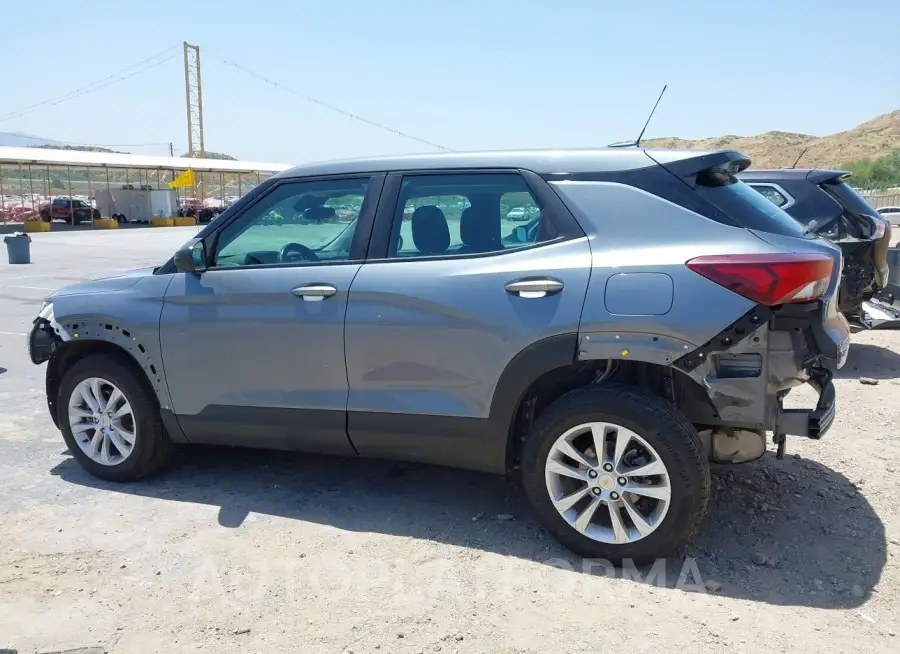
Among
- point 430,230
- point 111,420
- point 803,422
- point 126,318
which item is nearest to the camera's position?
point 803,422

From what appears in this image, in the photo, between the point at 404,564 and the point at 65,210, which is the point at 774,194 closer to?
the point at 404,564

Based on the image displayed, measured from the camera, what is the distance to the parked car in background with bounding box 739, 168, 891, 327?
6840 mm

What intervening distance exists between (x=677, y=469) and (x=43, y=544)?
121 inches

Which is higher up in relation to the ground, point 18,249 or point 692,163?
point 692,163

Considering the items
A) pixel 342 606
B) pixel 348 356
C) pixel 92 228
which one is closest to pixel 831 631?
pixel 342 606

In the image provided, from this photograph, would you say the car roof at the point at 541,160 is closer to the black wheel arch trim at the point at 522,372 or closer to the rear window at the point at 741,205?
the rear window at the point at 741,205

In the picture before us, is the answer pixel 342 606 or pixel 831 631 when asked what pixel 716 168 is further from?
pixel 342 606

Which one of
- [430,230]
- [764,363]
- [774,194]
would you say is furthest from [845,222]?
[430,230]

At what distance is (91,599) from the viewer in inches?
133

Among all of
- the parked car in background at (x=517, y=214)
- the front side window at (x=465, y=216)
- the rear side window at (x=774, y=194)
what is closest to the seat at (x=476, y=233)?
the front side window at (x=465, y=216)

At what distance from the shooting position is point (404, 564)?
12.0ft

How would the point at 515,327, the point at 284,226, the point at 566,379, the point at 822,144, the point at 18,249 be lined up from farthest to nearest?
→ the point at 822,144 → the point at 18,249 → the point at 284,226 → the point at 566,379 → the point at 515,327

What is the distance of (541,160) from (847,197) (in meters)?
4.55

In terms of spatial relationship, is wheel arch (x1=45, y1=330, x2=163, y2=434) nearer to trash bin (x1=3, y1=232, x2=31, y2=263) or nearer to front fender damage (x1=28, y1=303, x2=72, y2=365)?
front fender damage (x1=28, y1=303, x2=72, y2=365)
